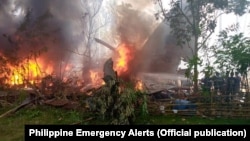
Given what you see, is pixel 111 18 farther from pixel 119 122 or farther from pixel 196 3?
pixel 119 122

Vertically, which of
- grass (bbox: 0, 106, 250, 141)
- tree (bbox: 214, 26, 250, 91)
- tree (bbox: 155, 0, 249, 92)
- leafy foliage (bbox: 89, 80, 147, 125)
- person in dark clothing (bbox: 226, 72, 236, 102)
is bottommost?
grass (bbox: 0, 106, 250, 141)

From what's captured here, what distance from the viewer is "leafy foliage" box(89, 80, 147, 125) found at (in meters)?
10.7

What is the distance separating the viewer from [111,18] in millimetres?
30406

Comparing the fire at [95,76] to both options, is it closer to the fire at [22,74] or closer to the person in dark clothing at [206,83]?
the fire at [22,74]

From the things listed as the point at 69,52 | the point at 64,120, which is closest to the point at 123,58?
the point at 69,52

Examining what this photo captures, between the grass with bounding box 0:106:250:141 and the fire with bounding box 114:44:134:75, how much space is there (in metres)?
7.99

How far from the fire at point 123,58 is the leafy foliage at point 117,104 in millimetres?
8497

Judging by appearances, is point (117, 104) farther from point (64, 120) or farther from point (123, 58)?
point (123, 58)

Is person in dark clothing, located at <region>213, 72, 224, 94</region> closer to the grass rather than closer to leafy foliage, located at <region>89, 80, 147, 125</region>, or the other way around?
the grass

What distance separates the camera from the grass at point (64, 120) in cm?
1089

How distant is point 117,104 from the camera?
35.7 ft

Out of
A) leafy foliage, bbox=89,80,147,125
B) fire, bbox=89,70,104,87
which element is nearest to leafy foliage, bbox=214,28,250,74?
leafy foliage, bbox=89,80,147,125

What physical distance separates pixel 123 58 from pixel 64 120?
10146 millimetres

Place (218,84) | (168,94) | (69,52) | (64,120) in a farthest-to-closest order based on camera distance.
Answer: (69,52) → (168,94) → (218,84) → (64,120)
